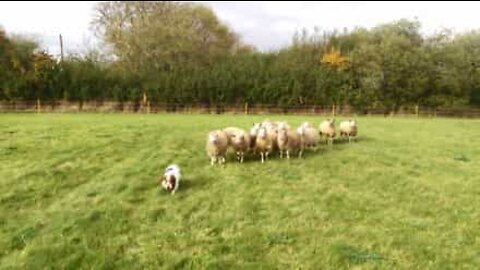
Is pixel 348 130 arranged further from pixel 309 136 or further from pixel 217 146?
pixel 217 146

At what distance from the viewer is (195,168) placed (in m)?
15.3

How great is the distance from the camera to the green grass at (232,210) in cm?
1015

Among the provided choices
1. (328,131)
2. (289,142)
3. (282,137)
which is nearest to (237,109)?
(328,131)

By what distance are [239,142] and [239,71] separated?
34.2 m

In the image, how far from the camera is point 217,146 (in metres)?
15.8

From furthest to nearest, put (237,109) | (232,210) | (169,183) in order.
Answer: (237,109) < (169,183) < (232,210)

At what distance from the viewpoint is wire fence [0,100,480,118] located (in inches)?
1772

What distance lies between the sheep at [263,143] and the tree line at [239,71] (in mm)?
31158

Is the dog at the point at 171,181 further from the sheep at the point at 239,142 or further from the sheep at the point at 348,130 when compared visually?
the sheep at the point at 348,130

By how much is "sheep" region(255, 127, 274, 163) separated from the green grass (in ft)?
1.46

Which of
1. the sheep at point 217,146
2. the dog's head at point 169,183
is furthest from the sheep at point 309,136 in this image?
the dog's head at point 169,183

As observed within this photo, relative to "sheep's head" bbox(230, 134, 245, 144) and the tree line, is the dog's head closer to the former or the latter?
"sheep's head" bbox(230, 134, 245, 144)

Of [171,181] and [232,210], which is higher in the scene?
[171,181]

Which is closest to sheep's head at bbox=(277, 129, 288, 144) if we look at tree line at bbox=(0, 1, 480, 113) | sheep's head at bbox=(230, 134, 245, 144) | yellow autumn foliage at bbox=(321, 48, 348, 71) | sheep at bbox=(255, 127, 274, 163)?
sheep at bbox=(255, 127, 274, 163)
